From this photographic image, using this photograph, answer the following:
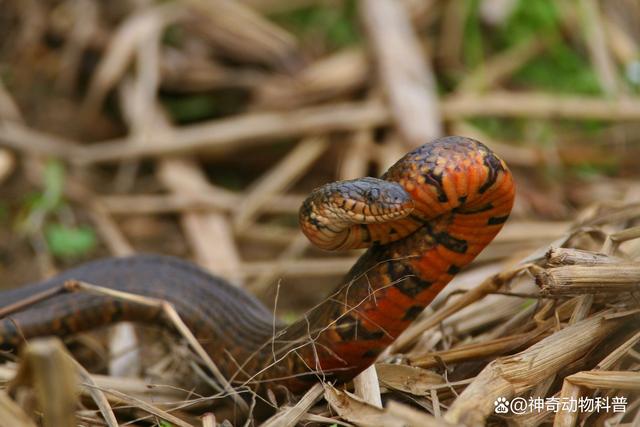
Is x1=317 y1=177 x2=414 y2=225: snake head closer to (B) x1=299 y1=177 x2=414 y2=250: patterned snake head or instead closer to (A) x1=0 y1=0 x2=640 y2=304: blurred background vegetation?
(B) x1=299 y1=177 x2=414 y2=250: patterned snake head

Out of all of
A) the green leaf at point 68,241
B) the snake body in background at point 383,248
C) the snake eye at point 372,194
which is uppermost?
the snake eye at point 372,194

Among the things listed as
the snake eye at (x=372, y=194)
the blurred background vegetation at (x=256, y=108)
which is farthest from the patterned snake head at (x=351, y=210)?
the blurred background vegetation at (x=256, y=108)

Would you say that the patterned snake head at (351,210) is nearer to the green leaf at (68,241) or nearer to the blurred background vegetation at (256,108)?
the blurred background vegetation at (256,108)

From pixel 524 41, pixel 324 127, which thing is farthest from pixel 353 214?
pixel 524 41

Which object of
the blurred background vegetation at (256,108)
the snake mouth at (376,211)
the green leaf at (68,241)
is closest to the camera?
the snake mouth at (376,211)

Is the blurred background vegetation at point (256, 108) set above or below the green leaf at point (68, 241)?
above

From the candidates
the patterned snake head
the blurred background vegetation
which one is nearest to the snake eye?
the patterned snake head

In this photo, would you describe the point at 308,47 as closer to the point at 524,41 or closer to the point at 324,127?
the point at 324,127

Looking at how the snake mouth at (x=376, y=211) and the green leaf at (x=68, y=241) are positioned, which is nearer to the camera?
the snake mouth at (x=376, y=211)
